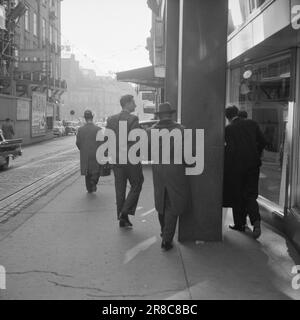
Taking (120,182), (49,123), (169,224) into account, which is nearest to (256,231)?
(169,224)

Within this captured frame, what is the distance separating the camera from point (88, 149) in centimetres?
1003

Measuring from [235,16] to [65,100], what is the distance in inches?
3618

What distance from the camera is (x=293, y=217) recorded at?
6.29m

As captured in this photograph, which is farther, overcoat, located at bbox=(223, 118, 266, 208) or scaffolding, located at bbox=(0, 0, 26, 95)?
scaffolding, located at bbox=(0, 0, 26, 95)

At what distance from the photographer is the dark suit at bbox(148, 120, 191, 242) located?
583 centimetres

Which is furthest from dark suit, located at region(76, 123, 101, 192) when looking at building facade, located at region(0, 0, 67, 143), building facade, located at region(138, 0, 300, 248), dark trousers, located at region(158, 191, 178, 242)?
building facade, located at region(0, 0, 67, 143)

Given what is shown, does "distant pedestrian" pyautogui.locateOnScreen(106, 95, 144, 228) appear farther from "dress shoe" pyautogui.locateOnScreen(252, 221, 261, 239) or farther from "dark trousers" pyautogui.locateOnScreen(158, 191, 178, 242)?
"dress shoe" pyautogui.locateOnScreen(252, 221, 261, 239)

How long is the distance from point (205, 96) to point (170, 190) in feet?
4.00

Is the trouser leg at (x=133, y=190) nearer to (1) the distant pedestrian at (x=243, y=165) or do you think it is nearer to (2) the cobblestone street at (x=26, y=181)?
(1) the distant pedestrian at (x=243, y=165)

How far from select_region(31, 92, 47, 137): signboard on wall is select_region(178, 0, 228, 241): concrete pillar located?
27.0 meters

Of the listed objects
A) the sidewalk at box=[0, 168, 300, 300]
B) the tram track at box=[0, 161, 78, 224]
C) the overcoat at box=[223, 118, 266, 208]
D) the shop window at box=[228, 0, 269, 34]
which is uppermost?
the shop window at box=[228, 0, 269, 34]

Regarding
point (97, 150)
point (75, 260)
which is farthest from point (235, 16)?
point (75, 260)

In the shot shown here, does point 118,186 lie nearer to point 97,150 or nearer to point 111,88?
point 97,150
